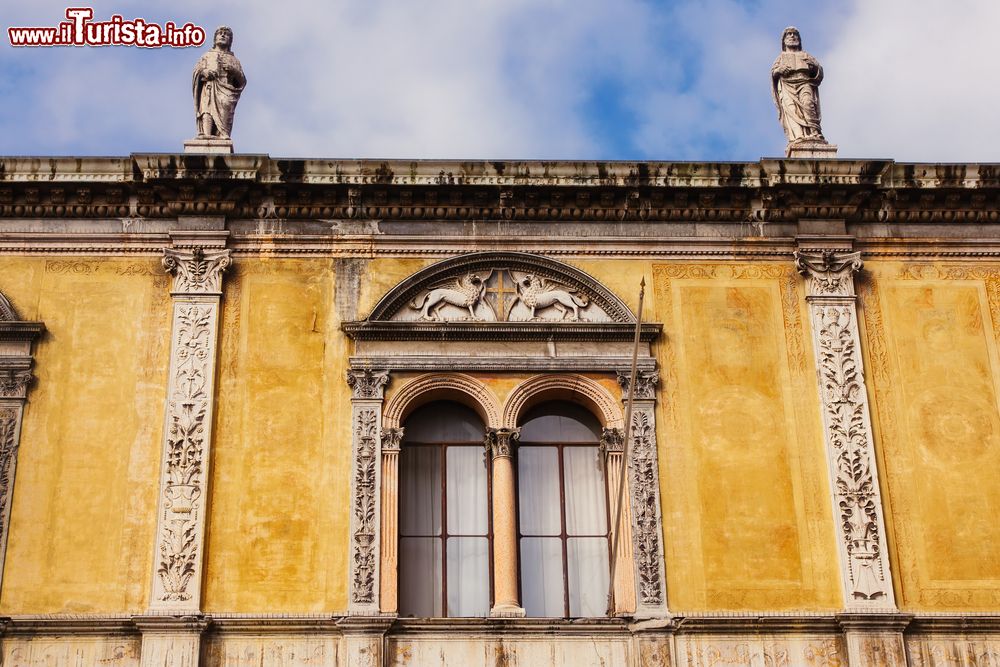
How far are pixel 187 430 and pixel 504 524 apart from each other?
3.71 meters

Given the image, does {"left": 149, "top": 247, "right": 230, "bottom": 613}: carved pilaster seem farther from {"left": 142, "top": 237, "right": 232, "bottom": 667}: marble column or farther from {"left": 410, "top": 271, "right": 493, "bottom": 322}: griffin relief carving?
{"left": 410, "top": 271, "right": 493, "bottom": 322}: griffin relief carving

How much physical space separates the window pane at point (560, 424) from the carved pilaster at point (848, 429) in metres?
2.71

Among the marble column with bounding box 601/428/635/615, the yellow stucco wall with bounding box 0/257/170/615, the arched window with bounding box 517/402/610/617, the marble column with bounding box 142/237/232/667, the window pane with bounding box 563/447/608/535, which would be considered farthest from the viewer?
the window pane with bounding box 563/447/608/535

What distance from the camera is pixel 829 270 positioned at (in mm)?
16797

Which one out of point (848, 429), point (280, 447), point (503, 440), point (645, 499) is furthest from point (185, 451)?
point (848, 429)

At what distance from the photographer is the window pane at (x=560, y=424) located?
16.3 meters

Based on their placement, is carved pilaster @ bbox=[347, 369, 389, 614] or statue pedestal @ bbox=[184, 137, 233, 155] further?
statue pedestal @ bbox=[184, 137, 233, 155]

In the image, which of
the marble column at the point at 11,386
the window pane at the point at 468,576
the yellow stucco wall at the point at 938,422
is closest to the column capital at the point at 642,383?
the window pane at the point at 468,576

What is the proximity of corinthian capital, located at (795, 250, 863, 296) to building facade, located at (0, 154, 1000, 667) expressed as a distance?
5 centimetres

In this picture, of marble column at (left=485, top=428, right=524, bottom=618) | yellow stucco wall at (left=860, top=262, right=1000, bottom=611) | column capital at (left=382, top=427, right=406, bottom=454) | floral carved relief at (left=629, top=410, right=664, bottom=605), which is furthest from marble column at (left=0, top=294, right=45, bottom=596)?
yellow stucco wall at (left=860, top=262, right=1000, bottom=611)

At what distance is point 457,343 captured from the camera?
16266mm

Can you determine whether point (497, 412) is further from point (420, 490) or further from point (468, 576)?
→ point (468, 576)

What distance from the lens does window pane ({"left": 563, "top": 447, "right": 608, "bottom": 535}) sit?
627 inches

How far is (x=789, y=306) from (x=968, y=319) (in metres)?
2.19
